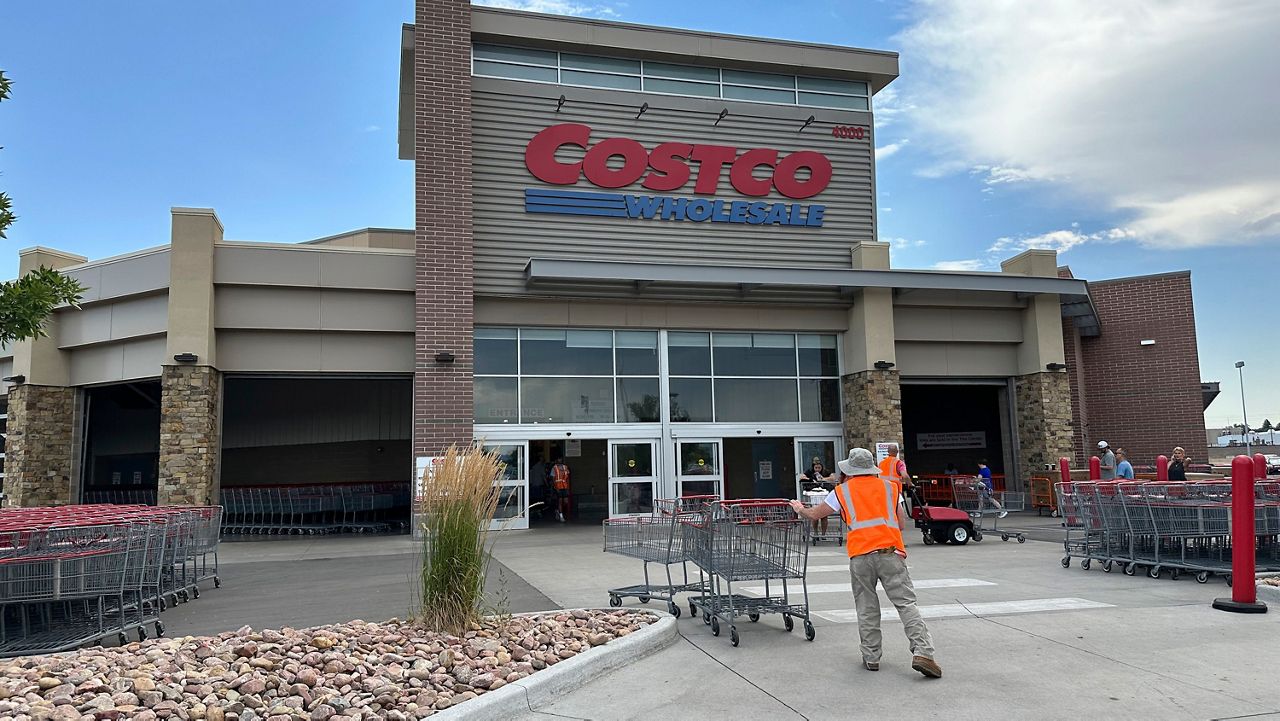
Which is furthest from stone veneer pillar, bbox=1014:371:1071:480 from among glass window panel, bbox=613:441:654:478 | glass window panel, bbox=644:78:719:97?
glass window panel, bbox=644:78:719:97

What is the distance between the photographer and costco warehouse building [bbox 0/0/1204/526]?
Result: 1862cm

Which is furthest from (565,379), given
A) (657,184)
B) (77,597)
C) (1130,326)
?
(1130,326)

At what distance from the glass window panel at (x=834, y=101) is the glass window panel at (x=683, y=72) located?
99.2 inches

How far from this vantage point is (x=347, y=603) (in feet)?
31.6

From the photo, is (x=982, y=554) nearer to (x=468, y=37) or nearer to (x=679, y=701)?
(x=679, y=701)

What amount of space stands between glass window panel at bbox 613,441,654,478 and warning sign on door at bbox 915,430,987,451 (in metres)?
15.4

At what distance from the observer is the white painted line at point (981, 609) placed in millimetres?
8445

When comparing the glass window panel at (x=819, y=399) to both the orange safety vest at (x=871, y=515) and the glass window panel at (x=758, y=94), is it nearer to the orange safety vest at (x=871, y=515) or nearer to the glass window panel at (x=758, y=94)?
the glass window panel at (x=758, y=94)

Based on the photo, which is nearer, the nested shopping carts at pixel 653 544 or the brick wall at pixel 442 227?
the nested shopping carts at pixel 653 544

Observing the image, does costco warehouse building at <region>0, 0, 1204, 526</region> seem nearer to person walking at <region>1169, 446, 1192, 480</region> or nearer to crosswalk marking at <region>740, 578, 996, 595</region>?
person walking at <region>1169, 446, 1192, 480</region>

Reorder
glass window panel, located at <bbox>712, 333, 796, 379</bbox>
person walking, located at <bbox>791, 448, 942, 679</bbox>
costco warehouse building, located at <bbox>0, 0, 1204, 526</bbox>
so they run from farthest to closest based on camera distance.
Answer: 1. glass window panel, located at <bbox>712, 333, 796, 379</bbox>
2. costco warehouse building, located at <bbox>0, 0, 1204, 526</bbox>
3. person walking, located at <bbox>791, 448, 942, 679</bbox>

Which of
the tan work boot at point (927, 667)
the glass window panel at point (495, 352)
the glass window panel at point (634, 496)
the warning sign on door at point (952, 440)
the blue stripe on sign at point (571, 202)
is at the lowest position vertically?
the tan work boot at point (927, 667)

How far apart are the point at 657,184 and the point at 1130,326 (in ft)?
48.6

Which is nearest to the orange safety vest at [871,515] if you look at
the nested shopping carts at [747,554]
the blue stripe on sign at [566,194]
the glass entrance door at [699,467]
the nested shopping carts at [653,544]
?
the nested shopping carts at [747,554]
